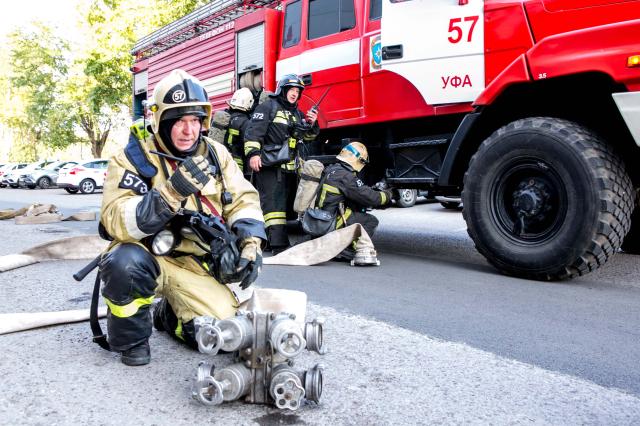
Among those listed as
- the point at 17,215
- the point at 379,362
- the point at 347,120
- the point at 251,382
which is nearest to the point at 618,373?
the point at 379,362

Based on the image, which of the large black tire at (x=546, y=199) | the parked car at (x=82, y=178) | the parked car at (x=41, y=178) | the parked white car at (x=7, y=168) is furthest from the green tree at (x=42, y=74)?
the large black tire at (x=546, y=199)

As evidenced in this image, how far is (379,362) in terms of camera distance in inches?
101

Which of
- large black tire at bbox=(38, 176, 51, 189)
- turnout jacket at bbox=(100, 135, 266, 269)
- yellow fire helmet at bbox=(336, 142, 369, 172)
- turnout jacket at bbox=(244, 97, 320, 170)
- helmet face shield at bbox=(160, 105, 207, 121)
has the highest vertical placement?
turnout jacket at bbox=(244, 97, 320, 170)

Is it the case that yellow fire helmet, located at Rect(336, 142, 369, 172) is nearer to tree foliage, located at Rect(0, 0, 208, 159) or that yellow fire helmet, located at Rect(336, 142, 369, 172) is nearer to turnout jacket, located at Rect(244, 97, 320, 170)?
turnout jacket, located at Rect(244, 97, 320, 170)

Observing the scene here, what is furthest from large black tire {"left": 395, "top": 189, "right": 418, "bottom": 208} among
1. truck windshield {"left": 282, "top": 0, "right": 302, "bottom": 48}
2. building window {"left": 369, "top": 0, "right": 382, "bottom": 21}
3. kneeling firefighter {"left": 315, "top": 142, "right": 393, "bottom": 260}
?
building window {"left": 369, "top": 0, "right": 382, "bottom": 21}

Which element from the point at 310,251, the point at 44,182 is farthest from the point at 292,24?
the point at 44,182

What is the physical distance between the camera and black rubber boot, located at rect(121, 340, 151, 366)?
8.14 feet

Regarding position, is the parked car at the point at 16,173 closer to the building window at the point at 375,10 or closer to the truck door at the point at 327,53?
the truck door at the point at 327,53

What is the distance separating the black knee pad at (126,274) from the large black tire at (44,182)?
28160 millimetres

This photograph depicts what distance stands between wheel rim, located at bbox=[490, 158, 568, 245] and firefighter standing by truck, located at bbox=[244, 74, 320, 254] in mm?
2108

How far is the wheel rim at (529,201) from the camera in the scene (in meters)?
4.16

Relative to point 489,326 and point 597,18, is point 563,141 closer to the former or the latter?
point 597,18

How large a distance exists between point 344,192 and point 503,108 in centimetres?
158

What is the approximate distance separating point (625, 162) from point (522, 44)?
45.0 inches
